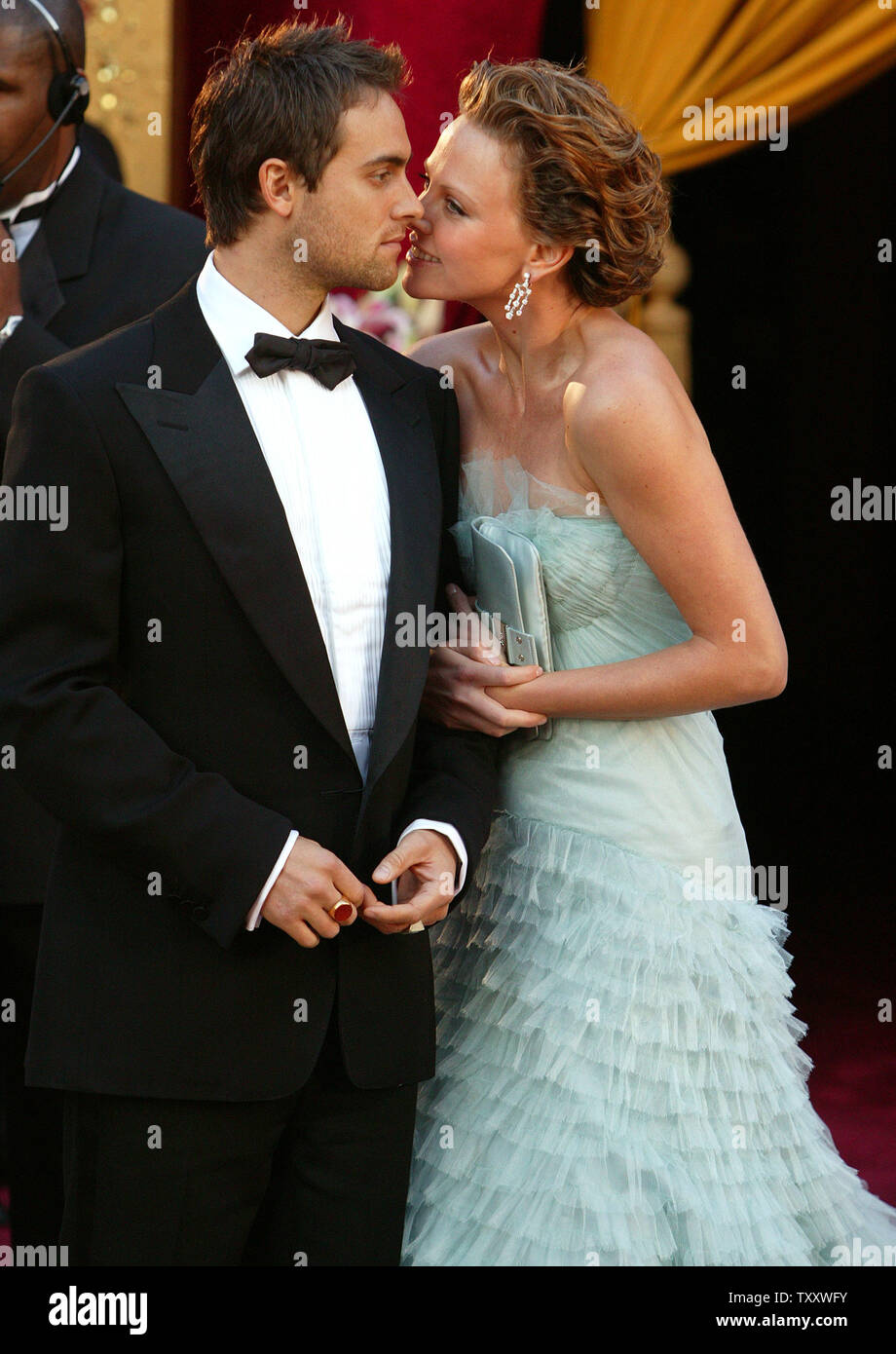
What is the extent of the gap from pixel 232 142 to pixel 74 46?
0.74 meters

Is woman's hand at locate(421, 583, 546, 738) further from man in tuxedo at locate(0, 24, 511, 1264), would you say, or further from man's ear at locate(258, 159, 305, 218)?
man's ear at locate(258, 159, 305, 218)

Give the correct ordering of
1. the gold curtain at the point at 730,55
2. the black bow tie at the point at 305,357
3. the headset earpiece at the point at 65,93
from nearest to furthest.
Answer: the black bow tie at the point at 305,357
the headset earpiece at the point at 65,93
the gold curtain at the point at 730,55

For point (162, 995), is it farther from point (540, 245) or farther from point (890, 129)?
point (890, 129)

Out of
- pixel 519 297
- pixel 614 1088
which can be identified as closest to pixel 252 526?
pixel 519 297

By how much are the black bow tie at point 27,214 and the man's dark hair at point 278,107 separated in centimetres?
66

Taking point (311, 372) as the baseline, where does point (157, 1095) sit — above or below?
below

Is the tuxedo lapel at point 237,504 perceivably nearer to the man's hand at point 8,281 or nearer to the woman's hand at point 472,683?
the woman's hand at point 472,683

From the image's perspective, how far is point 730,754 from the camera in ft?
16.1

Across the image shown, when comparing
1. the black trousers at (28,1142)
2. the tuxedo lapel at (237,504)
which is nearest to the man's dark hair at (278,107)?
the tuxedo lapel at (237,504)

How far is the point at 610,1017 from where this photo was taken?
7.47 ft

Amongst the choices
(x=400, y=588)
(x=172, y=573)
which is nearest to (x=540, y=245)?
(x=400, y=588)

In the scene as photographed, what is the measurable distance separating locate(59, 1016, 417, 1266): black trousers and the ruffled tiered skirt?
0.18 m

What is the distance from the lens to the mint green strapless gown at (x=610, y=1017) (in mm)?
2221

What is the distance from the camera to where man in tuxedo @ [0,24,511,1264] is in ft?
6.14
